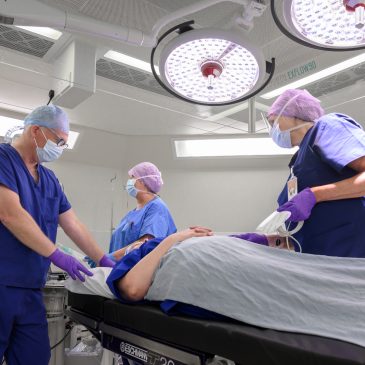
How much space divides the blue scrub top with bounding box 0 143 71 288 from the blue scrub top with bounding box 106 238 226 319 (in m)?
0.43

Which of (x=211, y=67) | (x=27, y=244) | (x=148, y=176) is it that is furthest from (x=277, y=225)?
(x=148, y=176)

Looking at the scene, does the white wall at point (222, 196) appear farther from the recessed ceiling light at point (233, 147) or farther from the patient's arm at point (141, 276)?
the patient's arm at point (141, 276)

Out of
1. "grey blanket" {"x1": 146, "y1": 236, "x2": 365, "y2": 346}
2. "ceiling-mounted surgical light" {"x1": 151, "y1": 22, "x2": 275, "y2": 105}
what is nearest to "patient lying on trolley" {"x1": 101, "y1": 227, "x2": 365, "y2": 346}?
"grey blanket" {"x1": 146, "y1": 236, "x2": 365, "y2": 346}

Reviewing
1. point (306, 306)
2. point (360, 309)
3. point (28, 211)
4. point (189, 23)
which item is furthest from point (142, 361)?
point (189, 23)

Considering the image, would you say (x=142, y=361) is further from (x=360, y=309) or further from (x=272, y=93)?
(x=272, y=93)

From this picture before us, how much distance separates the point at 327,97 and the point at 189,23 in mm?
1975

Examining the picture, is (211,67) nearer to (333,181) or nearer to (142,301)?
(333,181)

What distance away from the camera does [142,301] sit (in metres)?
1.27

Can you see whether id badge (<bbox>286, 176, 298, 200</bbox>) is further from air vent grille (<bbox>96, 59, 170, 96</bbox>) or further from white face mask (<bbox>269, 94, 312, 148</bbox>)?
air vent grille (<bbox>96, 59, 170, 96</bbox>)

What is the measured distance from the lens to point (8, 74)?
2531mm

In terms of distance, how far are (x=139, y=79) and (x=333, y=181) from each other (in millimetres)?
1674

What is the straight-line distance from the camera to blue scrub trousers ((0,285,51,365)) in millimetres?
1392

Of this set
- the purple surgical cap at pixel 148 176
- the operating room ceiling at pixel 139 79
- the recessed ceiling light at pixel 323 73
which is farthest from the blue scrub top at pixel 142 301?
the recessed ceiling light at pixel 323 73

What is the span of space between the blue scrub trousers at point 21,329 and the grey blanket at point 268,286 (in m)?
0.58
